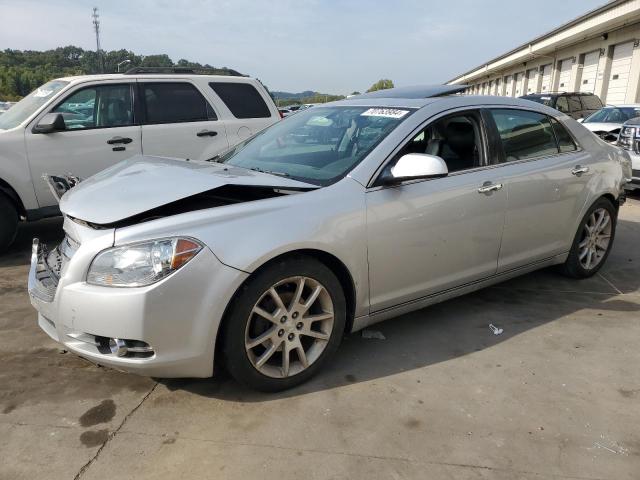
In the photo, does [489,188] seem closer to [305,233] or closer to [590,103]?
[305,233]

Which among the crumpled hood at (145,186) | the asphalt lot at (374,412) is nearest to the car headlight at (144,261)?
the crumpled hood at (145,186)

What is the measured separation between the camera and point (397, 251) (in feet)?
10.4

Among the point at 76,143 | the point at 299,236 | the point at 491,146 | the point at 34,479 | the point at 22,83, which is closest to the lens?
the point at 34,479

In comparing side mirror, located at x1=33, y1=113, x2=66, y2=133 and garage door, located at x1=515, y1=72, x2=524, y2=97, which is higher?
garage door, located at x1=515, y1=72, x2=524, y2=97

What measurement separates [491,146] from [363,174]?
48.1 inches

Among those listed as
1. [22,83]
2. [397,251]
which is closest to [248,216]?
[397,251]

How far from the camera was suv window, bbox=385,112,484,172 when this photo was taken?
11.9 ft

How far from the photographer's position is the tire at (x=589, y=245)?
14.9 ft

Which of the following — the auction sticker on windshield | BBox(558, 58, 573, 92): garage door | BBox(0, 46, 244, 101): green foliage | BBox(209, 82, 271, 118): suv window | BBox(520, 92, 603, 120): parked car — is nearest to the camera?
the auction sticker on windshield

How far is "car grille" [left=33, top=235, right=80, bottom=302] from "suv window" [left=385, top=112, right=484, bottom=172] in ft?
7.47

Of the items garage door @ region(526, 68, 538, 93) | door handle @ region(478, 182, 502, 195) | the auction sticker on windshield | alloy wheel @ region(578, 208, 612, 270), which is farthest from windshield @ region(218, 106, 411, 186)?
garage door @ region(526, 68, 538, 93)

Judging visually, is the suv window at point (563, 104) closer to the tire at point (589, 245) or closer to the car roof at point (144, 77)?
the car roof at point (144, 77)

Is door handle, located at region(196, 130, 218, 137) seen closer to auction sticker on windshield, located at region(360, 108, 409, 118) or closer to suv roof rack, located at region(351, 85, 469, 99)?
suv roof rack, located at region(351, 85, 469, 99)

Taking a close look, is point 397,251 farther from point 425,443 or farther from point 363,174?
point 425,443
